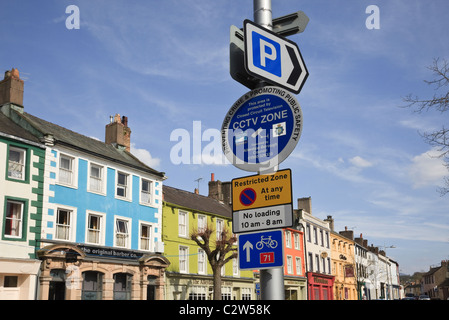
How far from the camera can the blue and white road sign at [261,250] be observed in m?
4.18

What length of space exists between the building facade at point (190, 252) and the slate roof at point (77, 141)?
434cm

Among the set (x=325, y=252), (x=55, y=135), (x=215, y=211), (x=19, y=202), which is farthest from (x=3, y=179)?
(x=325, y=252)

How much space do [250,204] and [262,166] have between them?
0.36 meters

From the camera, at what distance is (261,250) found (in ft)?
14.0

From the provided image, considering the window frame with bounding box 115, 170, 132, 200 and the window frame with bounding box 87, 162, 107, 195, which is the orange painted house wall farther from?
the window frame with bounding box 87, 162, 107, 195

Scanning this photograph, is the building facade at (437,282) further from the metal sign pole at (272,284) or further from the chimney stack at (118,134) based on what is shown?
the metal sign pole at (272,284)

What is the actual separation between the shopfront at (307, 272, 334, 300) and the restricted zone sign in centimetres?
5213

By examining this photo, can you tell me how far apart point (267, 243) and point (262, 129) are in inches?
42.2

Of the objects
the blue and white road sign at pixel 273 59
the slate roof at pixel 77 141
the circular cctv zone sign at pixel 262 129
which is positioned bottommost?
the circular cctv zone sign at pixel 262 129

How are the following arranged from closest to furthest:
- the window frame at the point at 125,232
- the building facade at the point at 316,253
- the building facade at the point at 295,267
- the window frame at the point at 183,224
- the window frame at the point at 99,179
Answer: the window frame at the point at 99,179, the window frame at the point at 125,232, the window frame at the point at 183,224, the building facade at the point at 295,267, the building facade at the point at 316,253

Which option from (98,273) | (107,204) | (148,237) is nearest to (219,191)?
(148,237)

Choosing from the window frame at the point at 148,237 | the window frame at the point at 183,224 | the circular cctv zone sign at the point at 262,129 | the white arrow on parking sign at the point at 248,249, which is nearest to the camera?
the white arrow on parking sign at the point at 248,249

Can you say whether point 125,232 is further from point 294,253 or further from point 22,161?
point 294,253

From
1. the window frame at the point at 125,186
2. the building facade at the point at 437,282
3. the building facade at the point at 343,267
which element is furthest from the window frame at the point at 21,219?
the building facade at the point at 437,282
